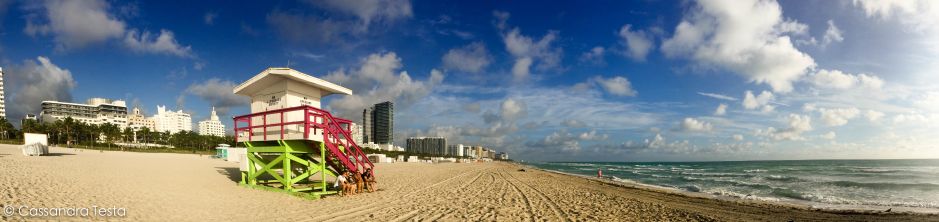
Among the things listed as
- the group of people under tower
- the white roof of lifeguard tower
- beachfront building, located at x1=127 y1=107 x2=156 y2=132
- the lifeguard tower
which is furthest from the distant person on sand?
beachfront building, located at x1=127 y1=107 x2=156 y2=132

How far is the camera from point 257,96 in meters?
14.1

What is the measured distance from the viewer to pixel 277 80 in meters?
13.2

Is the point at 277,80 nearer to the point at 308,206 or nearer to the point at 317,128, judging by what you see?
the point at 317,128

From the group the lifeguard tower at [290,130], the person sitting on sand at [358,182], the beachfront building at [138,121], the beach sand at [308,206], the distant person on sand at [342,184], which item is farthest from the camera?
the beachfront building at [138,121]

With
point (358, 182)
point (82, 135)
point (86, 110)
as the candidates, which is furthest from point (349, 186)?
point (86, 110)

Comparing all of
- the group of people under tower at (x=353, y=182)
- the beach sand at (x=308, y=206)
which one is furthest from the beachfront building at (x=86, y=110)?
the group of people under tower at (x=353, y=182)

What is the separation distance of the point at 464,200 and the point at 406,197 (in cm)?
193

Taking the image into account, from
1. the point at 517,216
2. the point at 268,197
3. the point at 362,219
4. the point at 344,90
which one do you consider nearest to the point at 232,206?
the point at 268,197

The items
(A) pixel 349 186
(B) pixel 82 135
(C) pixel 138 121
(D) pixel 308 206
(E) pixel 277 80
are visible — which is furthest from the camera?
(C) pixel 138 121

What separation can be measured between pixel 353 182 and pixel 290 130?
265cm

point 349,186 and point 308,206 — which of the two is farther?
point 349,186

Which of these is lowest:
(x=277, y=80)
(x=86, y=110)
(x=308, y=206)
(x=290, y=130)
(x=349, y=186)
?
(x=308, y=206)

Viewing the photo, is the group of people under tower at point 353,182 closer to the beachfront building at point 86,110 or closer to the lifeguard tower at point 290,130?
the lifeguard tower at point 290,130

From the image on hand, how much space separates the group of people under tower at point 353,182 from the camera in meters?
12.7
